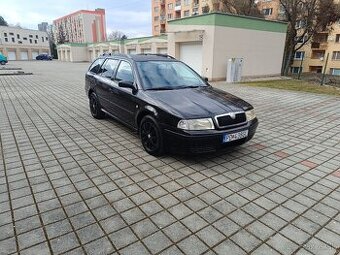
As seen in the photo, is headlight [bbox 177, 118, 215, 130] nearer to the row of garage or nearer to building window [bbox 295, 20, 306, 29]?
building window [bbox 295, 20, 306, 29]

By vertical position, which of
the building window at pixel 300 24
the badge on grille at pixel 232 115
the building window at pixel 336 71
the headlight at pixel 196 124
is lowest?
the building window at pixel 336 71

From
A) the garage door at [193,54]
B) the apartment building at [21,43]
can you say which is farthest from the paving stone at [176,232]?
the apartment building at [21,43]

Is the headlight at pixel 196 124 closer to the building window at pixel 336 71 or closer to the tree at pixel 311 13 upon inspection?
the tree at pixel 311 13

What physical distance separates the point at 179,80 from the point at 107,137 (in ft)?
6.36

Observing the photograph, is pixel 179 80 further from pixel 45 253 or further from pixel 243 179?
pixel 45 253

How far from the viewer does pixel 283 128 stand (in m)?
6.35

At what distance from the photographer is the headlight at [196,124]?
3805 mm

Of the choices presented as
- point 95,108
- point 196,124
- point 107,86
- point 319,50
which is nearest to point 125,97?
point 107,86

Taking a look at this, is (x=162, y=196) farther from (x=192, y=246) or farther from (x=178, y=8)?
(x=178, y=8)

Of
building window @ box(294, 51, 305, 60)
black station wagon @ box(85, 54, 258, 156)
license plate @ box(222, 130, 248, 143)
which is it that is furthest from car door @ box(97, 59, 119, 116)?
building window @ box(294, 51, 305, 60)

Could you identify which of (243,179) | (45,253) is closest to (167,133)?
(243,179)

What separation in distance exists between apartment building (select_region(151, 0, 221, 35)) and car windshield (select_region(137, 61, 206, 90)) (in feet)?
154

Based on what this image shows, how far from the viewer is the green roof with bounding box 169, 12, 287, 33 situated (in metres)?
15.3

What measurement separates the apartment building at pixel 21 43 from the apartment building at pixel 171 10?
121ft
